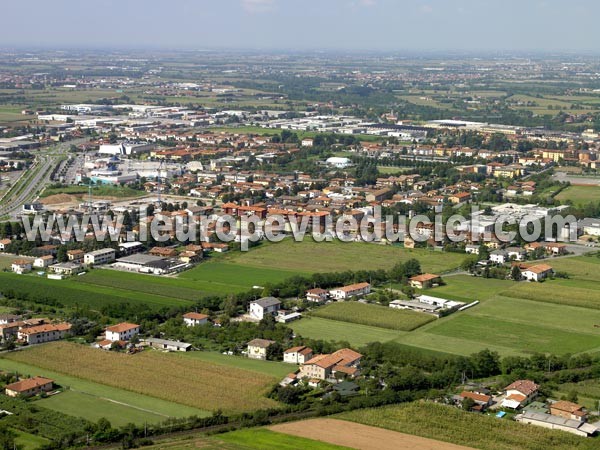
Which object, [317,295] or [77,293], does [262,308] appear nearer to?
[317,295]

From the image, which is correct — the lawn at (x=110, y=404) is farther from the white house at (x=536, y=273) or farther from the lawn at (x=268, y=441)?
the white house at (x=536, y=273)

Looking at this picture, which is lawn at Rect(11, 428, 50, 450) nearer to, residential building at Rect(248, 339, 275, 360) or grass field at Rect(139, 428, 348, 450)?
grass field at Rect(139, 428, 348, 450)

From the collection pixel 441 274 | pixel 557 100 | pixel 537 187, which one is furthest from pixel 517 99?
pixel 441 274

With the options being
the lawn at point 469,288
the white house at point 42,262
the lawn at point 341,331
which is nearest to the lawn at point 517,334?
the lawn at point 341,331

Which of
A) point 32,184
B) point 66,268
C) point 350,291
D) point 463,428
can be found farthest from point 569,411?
point 32,184

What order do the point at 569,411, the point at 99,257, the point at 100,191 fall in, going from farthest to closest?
the point at 100,191 < the point at 99,257 < the point at 569,411

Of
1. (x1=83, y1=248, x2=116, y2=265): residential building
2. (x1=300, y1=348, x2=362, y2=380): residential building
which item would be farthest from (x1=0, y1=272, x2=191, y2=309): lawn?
(x1=300, y1=348, x2=362, y2=380): residential building
